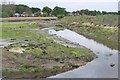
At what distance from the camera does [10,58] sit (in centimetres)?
3106

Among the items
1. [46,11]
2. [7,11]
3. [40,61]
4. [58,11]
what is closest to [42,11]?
[46,11]

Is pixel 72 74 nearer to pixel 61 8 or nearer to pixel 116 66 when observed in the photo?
→ pixel 116 66

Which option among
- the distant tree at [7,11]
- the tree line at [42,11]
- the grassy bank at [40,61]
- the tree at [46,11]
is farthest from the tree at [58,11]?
the grassy bank at [40,61]

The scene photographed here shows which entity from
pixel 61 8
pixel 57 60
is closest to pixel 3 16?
pixel 61 8

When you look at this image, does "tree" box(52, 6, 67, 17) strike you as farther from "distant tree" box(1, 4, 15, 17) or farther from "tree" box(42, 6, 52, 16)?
"distant tree" box(1, 4, 15, 17)

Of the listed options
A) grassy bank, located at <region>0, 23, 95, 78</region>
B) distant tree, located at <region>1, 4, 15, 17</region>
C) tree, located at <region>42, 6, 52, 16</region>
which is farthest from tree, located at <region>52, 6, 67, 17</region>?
grassy bank, located at <region>0, 23, 95, 78</region>

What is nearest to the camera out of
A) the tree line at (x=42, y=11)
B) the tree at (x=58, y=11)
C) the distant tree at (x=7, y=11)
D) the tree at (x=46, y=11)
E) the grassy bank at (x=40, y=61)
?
the grassy bank at (x=40, y=61)

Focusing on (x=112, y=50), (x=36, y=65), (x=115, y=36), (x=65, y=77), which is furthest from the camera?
(x=115, y=36)

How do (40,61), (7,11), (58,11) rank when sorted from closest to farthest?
(40,61) → (7,11) → (58,11)

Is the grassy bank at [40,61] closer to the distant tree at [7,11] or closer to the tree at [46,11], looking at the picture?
the distant tree at [7,11]

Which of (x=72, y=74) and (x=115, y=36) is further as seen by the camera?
(x=115, y=36)

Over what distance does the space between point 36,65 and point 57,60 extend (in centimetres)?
381

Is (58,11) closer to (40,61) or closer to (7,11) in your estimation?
(7,11)

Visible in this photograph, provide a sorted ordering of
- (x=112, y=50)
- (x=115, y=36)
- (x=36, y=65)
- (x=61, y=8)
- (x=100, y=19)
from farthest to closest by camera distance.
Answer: (x=61, y=8)
(x=100, y=19)
(x=115, y=36)
(x=112, y=50)
(x=36, y=65)
